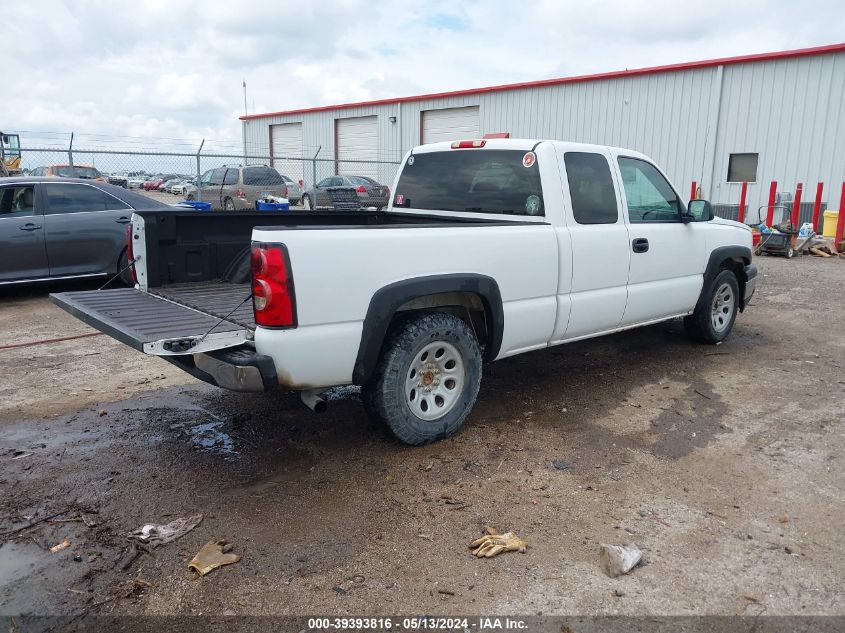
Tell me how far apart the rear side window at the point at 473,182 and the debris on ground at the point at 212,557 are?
300 cm

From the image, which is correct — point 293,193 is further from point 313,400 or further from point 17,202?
point 313,400

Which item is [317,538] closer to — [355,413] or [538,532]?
[538,532]

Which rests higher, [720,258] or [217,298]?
[720,258]

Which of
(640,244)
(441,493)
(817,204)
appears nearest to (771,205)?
(817,204)

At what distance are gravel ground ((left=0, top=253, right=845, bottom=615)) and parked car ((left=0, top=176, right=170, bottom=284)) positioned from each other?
2964 millimetres

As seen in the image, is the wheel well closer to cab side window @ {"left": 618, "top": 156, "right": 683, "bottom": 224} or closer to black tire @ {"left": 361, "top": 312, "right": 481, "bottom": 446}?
black tire @ {"left": 361, "top": 312, "right": 481, "bottom": 446}

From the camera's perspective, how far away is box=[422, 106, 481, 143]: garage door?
2630cm

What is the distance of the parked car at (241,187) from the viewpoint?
20188mm

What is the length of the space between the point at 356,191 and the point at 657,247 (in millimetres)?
15997

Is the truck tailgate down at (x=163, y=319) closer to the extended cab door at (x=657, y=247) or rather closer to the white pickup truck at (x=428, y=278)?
the white pickup truck at (x=428, y=278)

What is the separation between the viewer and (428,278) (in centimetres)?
399

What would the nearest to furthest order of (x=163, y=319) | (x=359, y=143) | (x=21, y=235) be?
(x=163, y=319) → (x=21, y=235) → (x=359, y=143)

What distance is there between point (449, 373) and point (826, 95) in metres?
17.8

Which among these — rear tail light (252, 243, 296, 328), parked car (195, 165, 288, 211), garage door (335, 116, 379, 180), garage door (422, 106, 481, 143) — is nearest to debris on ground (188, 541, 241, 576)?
rear tail light (252, 243, 296, 328)
